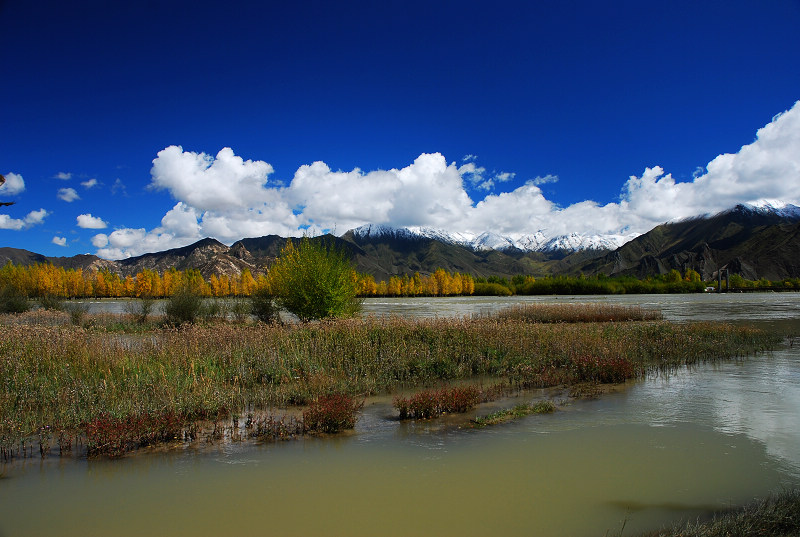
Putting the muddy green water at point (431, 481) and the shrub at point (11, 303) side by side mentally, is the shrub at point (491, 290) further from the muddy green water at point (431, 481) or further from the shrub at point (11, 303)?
the muddy green water at point (431, 481)

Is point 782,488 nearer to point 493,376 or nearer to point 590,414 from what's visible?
point 590,414

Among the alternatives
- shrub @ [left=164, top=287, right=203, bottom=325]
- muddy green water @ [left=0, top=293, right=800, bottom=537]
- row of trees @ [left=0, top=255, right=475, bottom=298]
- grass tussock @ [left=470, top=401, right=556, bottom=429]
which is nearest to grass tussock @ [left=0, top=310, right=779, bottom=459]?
grass tussock @ [left=470, top=401, right=556, bottom=429]

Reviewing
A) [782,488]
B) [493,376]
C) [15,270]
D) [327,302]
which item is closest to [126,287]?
[15,270]

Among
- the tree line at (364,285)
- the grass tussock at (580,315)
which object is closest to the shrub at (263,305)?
the grass tussock at (580,315)

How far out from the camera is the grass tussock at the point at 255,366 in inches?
363

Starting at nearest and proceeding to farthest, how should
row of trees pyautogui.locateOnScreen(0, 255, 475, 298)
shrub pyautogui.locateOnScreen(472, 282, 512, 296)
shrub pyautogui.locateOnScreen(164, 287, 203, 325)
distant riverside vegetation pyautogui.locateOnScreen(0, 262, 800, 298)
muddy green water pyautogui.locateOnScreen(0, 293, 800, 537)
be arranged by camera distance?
1. muddy green water pyautogui.locateOnScreen(0, 293, 800, 537)
2. shrub pyautogui.locateOnScreen(164, 287, 203, 325)
3. row of trees pyautogui.locateOnScreen(0, 255, 475, 298)
4. distant riverside vegetation pyautogui.locateOnScreen(0, 262, 800, 298)
5. shrub pyautogui.locateOnScreen(472, 282, 512, 296)

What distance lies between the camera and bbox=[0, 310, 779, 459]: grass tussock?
9.23 m

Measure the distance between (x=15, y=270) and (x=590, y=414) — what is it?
148512 millimetres

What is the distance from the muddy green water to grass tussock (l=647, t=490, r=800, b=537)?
0.52 metres

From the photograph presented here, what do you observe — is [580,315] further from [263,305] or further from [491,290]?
[491,290]

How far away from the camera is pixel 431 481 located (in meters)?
7.24

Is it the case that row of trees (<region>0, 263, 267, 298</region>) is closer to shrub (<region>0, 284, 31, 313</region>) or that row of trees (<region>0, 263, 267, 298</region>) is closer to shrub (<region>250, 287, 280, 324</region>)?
shrub (<region>0, 284, 31, 313</region>)

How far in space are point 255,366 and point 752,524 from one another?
476 inches

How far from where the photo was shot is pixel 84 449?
846cm
